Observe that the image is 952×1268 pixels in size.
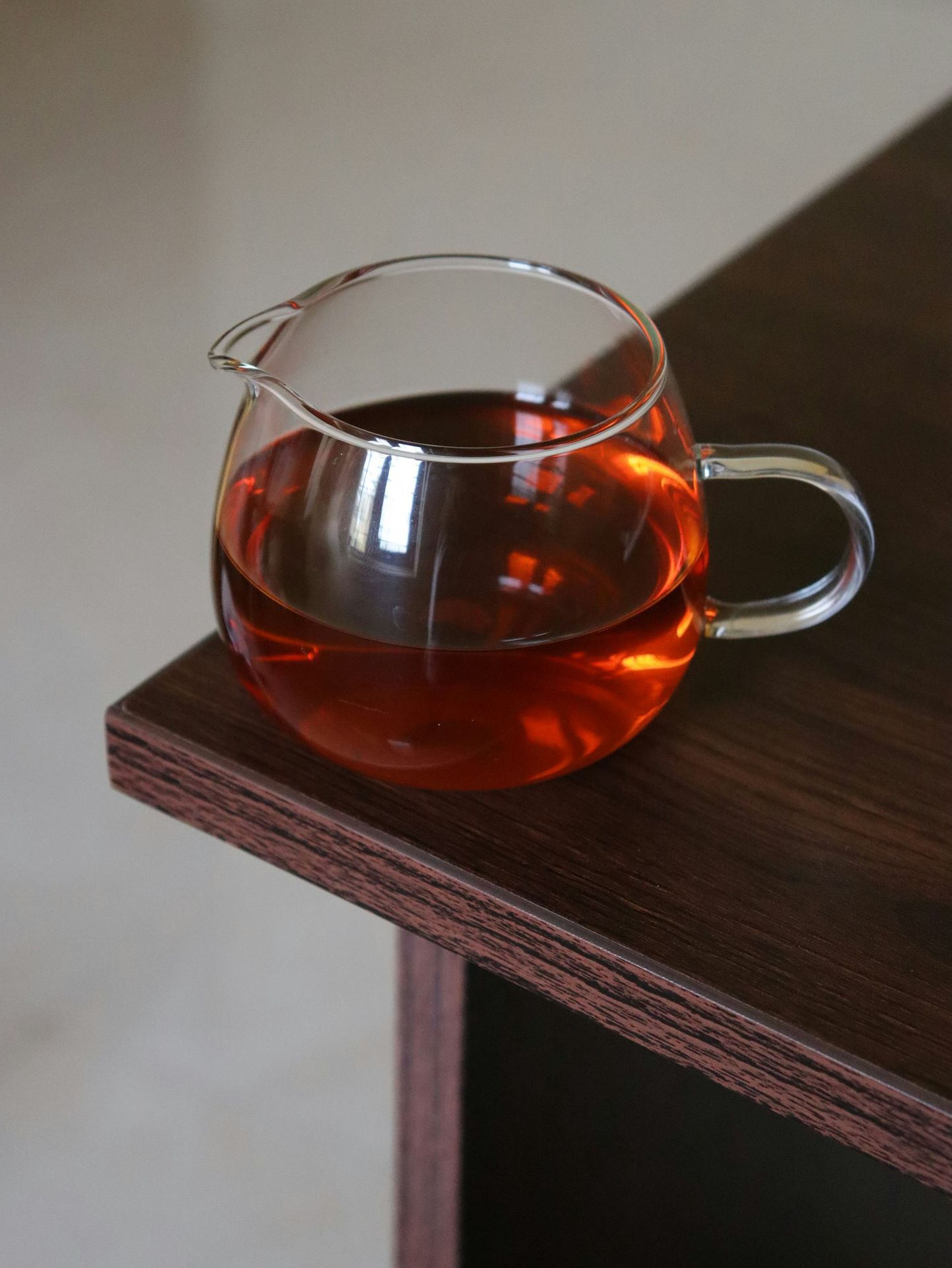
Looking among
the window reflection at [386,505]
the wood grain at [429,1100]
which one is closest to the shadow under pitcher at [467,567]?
the window reflection at [386,505]

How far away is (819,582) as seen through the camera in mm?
377

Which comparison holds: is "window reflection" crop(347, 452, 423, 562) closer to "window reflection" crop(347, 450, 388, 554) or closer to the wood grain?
"window reflection" crop(347, 450, 388, 554)

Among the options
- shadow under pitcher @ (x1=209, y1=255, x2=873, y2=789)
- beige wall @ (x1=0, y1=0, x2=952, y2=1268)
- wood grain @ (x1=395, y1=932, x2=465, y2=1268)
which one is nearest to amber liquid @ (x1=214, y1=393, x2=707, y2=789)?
shadow under pitcher @ (x1=209, y1=255, x2=873, y2=789)

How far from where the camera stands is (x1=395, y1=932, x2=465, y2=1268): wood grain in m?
0.51

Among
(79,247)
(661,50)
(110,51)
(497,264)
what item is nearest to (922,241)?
(497,264)

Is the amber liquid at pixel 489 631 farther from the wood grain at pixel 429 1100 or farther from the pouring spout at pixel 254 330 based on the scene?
the wood grain at pixel 429 1100

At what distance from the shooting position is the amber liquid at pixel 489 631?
327 millimetres

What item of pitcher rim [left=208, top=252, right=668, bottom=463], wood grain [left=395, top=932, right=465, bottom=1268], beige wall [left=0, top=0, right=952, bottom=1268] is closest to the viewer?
pitcher rim [left=208, top=252, right=668, bottom=463]

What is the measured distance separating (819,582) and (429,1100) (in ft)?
0.91

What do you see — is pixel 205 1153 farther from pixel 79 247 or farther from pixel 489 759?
pixel 79 247

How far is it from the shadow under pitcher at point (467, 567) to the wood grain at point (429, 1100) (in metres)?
0.17

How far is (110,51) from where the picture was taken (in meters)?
2.66

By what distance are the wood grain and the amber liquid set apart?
17 cm

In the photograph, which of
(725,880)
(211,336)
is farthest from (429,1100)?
(211,336)
